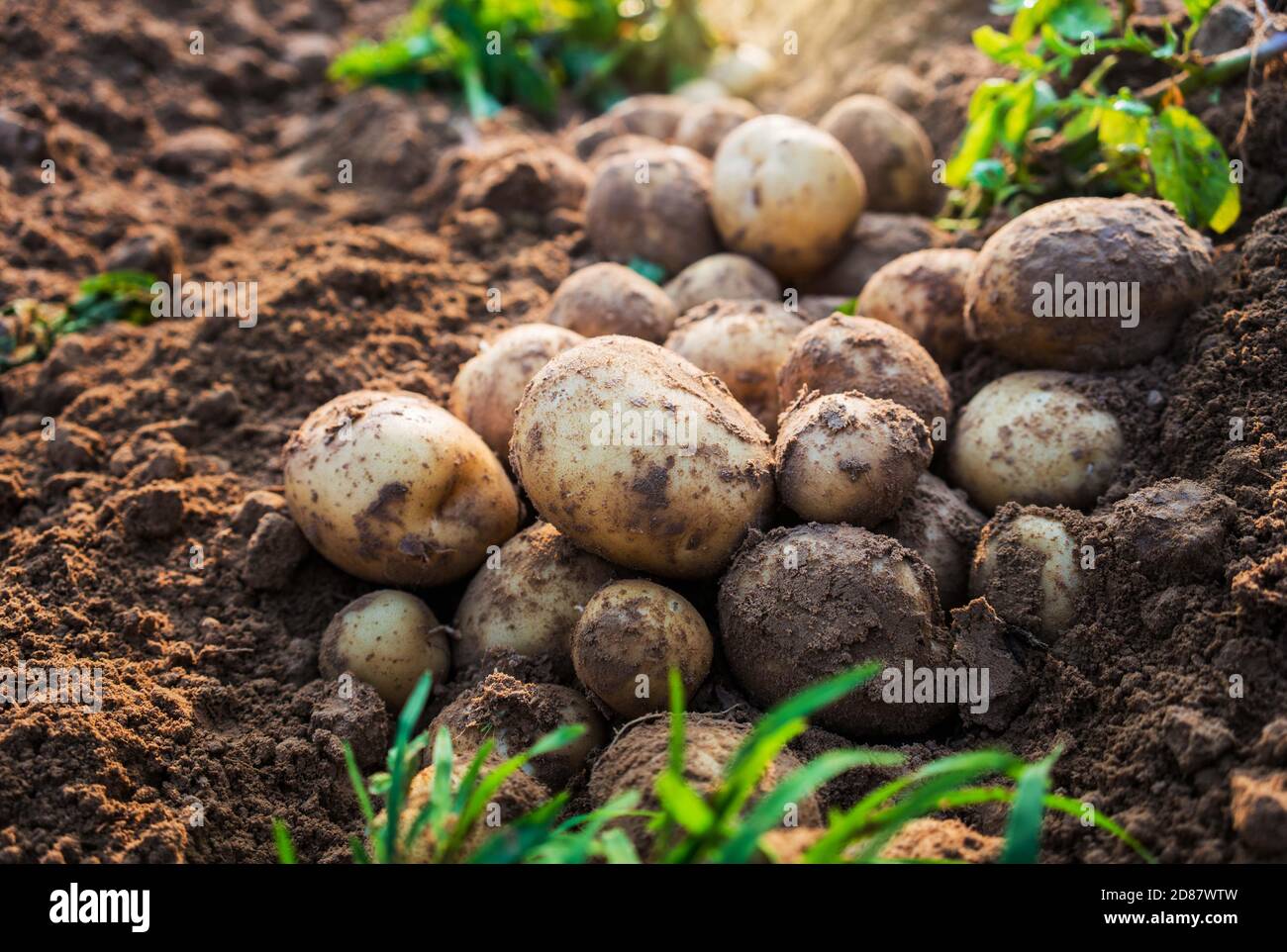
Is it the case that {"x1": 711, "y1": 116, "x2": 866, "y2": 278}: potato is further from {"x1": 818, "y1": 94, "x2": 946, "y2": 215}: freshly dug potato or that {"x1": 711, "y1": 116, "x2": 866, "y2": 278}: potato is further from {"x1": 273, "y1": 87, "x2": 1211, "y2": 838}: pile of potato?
{"x1": 273, "y1": 87, "x2": 1211, "y2": 838}: pile of potato

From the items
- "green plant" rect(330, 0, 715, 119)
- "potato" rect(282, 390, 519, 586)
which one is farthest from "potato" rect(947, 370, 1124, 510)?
"green plant" rect(330, 0, 715, 119)

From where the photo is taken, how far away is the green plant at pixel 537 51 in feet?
18.3

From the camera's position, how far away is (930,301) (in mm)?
3320

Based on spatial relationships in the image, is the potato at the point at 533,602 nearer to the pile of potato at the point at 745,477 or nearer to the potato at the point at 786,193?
the pile of potato at the point at 745,477

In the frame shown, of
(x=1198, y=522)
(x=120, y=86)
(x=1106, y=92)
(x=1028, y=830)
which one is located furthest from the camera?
(x=120, y=86)

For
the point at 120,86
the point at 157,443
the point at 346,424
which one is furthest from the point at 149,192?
the point at 346,424

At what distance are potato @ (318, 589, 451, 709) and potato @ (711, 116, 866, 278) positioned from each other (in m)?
1.78

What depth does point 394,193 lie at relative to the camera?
4906mm

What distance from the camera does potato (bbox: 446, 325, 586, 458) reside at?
3182 millimetres

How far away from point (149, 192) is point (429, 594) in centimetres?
285

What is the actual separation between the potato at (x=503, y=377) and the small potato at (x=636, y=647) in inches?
30.4

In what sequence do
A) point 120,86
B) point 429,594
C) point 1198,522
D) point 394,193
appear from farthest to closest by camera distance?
point 120,86 < point 394,193 < point 429,594 < point 1198,522
